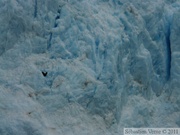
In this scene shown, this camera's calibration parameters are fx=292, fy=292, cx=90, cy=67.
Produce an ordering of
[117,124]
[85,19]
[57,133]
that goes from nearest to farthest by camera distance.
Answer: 1. [57,133]
2. [117,124]
3. [85,19]

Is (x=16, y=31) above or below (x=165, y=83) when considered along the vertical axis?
above

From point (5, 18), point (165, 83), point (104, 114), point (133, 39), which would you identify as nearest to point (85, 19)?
point (133, 39)

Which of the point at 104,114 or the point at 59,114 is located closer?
the point at 59,114

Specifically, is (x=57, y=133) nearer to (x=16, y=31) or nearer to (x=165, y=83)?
(x=16, y=31)

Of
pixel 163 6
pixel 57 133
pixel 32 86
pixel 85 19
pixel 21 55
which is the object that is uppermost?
pixel 163 6

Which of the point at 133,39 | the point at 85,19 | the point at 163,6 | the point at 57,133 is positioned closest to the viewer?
the point at 57,133

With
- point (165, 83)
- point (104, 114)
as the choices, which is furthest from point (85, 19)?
point (165, 83)
